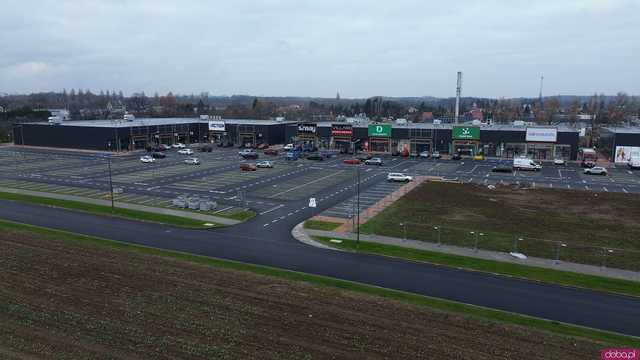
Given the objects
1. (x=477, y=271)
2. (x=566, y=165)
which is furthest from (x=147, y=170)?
(x=566, y=165)

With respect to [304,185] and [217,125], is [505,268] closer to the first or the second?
[304,185]

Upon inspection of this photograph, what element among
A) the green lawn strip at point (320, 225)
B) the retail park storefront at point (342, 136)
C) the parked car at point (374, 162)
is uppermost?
the retail park storefront at point (342, 136)

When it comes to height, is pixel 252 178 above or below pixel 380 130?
below

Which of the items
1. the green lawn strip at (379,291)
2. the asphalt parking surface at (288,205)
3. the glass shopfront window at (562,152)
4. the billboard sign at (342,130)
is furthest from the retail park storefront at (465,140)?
the green lawn strip at (379,291)

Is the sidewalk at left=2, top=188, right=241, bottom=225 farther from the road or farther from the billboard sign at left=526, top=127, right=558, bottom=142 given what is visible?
the billboard sign at left=526, top=127, right=558, bottom=142

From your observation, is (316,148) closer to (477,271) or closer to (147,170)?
(147,170)

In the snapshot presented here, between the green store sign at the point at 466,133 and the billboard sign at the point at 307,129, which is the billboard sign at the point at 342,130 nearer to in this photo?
the billboard sign at the point at 307,129

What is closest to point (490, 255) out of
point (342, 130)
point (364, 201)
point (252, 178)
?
point (364, 201)
